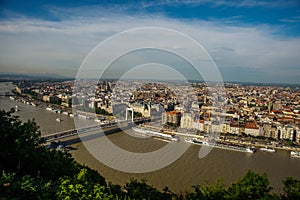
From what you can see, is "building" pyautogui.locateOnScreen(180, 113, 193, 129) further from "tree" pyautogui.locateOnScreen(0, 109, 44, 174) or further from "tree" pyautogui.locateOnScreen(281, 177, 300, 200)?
"tree" pyautogui.locateOnScreen(0, 109, 44, 174)

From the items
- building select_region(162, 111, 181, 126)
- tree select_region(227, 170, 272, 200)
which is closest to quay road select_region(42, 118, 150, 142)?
Result: building select_region(162, 111, 181, 126)

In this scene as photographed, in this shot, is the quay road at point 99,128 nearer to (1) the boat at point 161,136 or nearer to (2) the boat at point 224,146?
(1) the boat at point 161,136

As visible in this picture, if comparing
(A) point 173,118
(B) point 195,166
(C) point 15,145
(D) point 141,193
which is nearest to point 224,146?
(B) point 195,166

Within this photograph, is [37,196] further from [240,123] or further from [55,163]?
[240,123]

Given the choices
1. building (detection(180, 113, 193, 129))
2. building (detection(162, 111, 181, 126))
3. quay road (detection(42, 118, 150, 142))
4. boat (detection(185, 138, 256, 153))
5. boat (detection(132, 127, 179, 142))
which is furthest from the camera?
building (detection(162, 111, 181, 126))

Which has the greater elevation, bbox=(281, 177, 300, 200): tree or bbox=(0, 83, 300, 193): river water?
bbox=(281, 177, 300, 200): tree

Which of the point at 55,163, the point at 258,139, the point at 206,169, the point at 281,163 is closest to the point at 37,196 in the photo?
the point at 55,163

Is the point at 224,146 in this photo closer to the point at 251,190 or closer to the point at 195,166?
the point at 195,166

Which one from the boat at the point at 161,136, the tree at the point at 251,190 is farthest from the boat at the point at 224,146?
the tree at the point at 251,190
